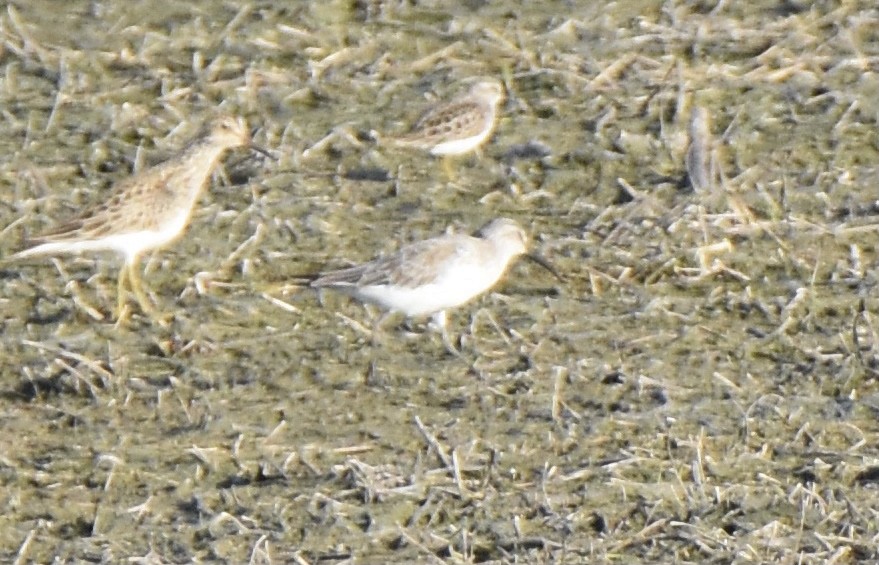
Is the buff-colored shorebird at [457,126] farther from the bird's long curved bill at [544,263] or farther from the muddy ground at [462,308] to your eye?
the bird's long curved bill at [544,263]

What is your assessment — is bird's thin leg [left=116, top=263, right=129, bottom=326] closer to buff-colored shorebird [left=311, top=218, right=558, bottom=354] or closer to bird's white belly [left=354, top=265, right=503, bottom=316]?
buff-colored shorebird [left=311, top=218, right=558, bottom=354]

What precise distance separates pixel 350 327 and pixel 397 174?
75.6 inches

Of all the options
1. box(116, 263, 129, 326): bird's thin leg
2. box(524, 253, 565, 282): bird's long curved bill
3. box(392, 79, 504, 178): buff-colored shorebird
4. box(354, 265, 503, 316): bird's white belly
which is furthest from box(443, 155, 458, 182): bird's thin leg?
box(116, 263, 129, 326): bird's thin leg

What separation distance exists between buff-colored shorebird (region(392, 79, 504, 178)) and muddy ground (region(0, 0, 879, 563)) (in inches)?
4.7

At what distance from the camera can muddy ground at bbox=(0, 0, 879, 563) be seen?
6996 mm

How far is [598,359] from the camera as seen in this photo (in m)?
8.24

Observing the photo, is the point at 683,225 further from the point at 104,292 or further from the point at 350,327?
the point at 104,292

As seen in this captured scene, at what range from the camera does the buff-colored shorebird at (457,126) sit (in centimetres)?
1038

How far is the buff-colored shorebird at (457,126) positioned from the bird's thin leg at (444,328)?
5.93 feet

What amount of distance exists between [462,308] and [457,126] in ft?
5.40

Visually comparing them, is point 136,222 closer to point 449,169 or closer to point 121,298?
point 121,298

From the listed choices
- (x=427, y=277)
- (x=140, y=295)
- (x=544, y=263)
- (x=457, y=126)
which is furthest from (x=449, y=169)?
(x=140, y=295)

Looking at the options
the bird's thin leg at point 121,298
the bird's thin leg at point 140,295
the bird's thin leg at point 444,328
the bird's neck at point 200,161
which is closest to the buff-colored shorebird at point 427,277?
the bird's thin leg at point 444,328

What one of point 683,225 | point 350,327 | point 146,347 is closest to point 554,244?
point 683,225
